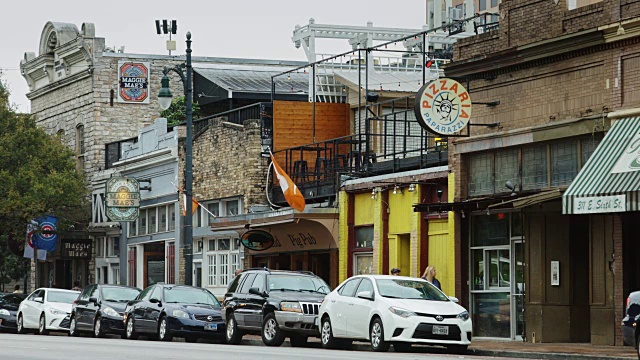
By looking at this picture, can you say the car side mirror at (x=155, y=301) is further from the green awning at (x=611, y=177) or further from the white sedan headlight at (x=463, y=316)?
the green awning at (x=611, y=177)

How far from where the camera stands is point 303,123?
132ft

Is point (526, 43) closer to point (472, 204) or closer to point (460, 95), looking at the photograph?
point (460, 95)

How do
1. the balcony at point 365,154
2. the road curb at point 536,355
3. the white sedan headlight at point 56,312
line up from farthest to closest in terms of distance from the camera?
1. the white sedan headlight at point 56,312
2. the balcony at point 365,154
3. the road curb at point 536,355

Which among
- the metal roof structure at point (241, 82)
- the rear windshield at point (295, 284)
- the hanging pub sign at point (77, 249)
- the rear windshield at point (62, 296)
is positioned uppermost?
the metal roof structure at point (241, 82)

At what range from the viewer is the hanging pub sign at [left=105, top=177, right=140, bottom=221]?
46375 millimetres

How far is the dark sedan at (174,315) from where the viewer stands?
99.6ft

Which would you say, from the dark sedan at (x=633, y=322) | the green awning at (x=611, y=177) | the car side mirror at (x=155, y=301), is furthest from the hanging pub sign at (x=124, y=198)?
the dark sedan at (x=633, y=322)

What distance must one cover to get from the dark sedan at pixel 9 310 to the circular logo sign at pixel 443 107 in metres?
18.1

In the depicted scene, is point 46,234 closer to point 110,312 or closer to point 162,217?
point 162,217

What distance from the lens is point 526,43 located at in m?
27.3

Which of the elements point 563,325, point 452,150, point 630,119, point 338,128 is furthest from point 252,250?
point 630,119

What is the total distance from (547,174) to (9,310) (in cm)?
2053

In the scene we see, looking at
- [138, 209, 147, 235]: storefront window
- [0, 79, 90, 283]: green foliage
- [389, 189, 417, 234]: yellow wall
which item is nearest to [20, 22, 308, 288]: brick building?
[138, 209, 147, 235]: storefront window

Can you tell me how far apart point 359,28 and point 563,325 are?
58.8ft
